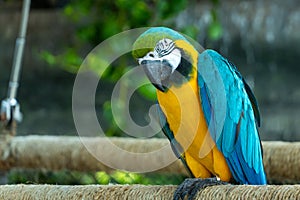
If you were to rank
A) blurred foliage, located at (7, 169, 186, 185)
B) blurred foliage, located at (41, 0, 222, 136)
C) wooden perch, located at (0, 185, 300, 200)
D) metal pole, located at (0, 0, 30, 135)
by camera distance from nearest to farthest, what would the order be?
wooden perch, located at (0, 185, 300, 200)
metal pole, located at (0, 0, 30, 135)
blurred foliage, located at (7, 169, 186, 185)
blurred foliage, located at (41, 0, 222, 136)

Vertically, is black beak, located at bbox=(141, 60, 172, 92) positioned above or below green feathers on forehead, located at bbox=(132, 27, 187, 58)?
below

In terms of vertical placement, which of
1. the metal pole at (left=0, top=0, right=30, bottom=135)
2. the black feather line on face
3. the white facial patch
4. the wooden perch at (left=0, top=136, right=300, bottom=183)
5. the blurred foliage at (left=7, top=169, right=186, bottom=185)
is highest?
the white facial patch

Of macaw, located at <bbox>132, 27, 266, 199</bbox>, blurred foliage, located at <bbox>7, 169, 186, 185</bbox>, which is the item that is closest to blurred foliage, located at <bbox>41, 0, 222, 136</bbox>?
blurred foliage, located at <bbox>7, 169, 186, 185</bbox>

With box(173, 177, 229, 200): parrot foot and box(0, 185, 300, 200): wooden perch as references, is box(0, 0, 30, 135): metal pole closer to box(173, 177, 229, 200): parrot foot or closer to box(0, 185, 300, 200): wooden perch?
box(0, 185, 300, 200): wooden perch

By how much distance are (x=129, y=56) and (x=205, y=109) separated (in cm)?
117

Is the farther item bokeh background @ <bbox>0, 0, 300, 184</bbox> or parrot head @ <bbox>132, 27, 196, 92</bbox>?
bokeh background @ <bbox>0, 0, 300, 184</bbox>

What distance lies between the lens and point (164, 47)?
0.96m

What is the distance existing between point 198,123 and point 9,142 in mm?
730

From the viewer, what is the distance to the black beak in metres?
0.95

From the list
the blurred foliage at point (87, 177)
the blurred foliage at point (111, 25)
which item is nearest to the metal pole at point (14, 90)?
the blurred foliage at point (87, 177)

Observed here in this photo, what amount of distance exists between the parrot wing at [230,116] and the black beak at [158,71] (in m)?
0.06

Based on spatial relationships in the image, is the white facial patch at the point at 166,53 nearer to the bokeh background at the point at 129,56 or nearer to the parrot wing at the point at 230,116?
the parrot wing at the point at 230,116

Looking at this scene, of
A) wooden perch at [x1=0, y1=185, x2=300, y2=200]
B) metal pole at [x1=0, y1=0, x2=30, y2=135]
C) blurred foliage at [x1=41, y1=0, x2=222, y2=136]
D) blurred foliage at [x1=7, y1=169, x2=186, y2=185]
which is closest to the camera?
wooden perch at [x1=0, y1=185, x2=300, y2=200]

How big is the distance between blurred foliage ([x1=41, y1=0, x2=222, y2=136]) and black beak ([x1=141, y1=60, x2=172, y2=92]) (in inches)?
34.9
